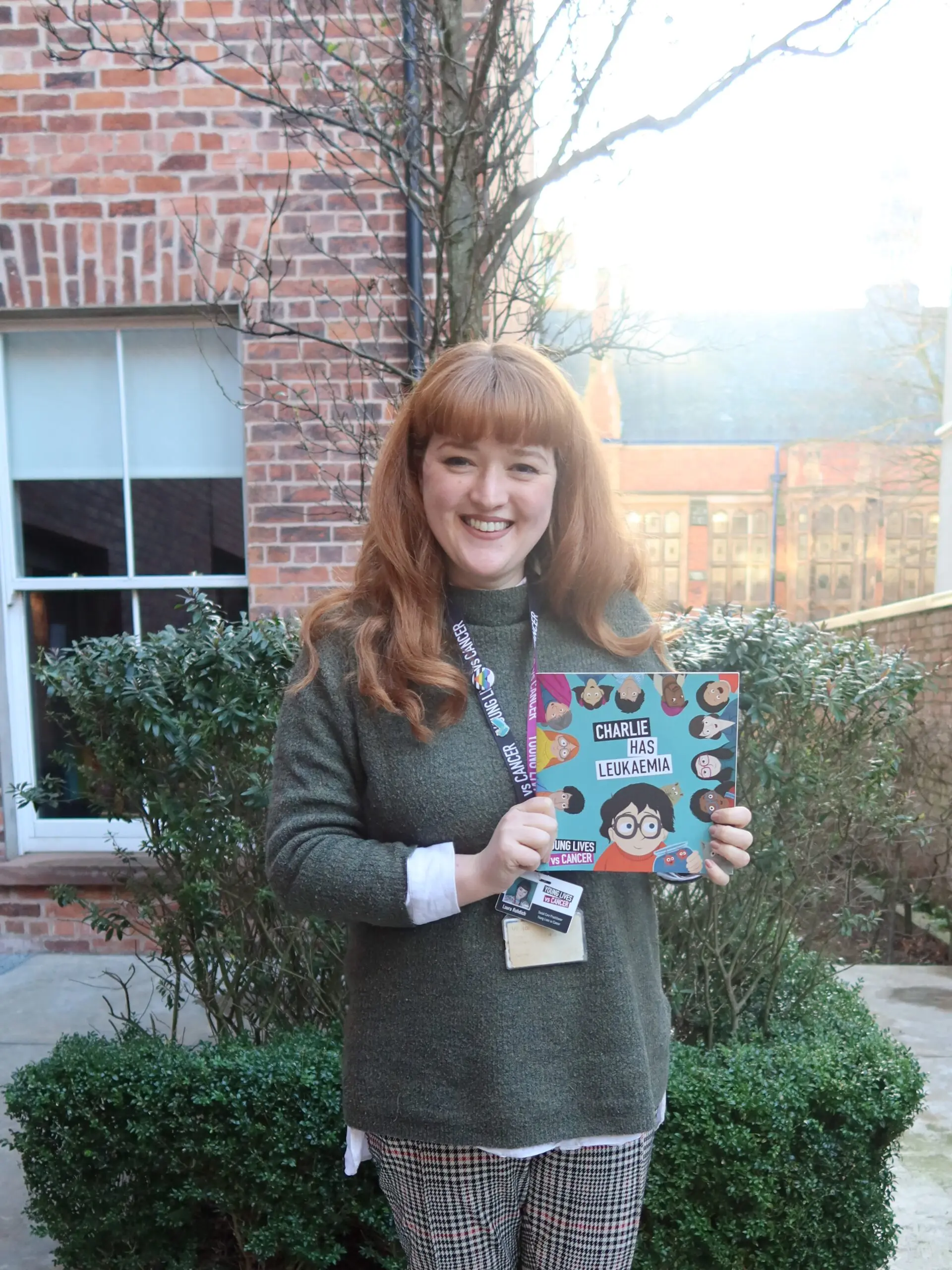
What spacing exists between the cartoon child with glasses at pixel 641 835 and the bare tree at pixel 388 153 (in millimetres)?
1691

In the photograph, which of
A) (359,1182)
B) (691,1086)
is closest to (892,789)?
(691,1086)

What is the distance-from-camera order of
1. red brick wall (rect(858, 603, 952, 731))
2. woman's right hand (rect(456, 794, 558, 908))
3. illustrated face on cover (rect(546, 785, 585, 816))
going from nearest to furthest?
woman's right hand (rect(456, 794, 558, 908)), illustrated face on cover (rect(546, 785, 585, 816)), red brick wall (rect(858, 603, 952, 731))

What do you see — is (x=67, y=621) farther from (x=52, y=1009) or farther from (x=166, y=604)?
(x=52, y=1009)

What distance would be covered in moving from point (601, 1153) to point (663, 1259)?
110cm

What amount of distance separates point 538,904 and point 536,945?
6 centimetres

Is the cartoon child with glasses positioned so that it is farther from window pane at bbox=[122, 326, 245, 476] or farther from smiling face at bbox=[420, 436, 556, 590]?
window pane at bbox=[122, 326, 245, 476]

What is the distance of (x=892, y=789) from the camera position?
115 inches

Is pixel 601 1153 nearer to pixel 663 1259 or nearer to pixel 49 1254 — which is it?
pixel 663 1259

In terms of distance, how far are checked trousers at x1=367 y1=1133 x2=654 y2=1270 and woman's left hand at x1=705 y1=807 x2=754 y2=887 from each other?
0.45 meters

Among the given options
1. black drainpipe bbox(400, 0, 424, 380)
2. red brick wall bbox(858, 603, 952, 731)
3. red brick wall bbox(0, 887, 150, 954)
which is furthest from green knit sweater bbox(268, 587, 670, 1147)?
red brick wall bbox(858, 603, 952, 731)

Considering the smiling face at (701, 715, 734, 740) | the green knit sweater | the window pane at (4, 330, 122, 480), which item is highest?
the window pane at (4, 330, 122, 480)

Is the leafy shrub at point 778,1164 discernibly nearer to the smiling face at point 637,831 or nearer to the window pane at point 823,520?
the smiling face at point 637,831

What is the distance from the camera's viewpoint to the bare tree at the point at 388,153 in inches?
95.0

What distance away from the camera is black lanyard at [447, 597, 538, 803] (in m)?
1.32
